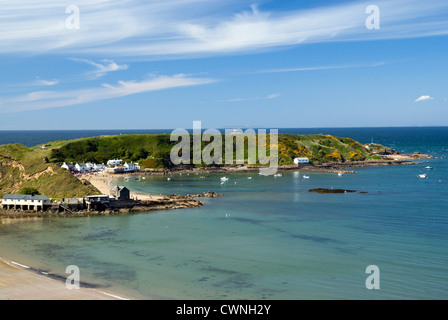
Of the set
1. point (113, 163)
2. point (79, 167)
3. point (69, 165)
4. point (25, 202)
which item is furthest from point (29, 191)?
point (113, 163)

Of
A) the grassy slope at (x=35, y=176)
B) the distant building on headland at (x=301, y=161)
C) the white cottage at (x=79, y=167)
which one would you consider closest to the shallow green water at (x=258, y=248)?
the grassy slope at (x=35, y=176)

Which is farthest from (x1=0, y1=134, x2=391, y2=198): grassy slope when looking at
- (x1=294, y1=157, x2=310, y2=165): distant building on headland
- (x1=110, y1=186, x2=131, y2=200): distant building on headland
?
(x1=110, y1=186, x2=131, y2=200): distant building on headland

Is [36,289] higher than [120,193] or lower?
lower

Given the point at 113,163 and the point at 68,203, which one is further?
the point at 113,163

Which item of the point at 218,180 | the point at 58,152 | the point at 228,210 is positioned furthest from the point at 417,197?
the point at 58,152

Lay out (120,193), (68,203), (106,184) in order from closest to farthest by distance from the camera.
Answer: (68,203) < (120,193) < (106,184)

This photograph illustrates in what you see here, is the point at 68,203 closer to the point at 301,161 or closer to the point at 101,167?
the point at 101,167
